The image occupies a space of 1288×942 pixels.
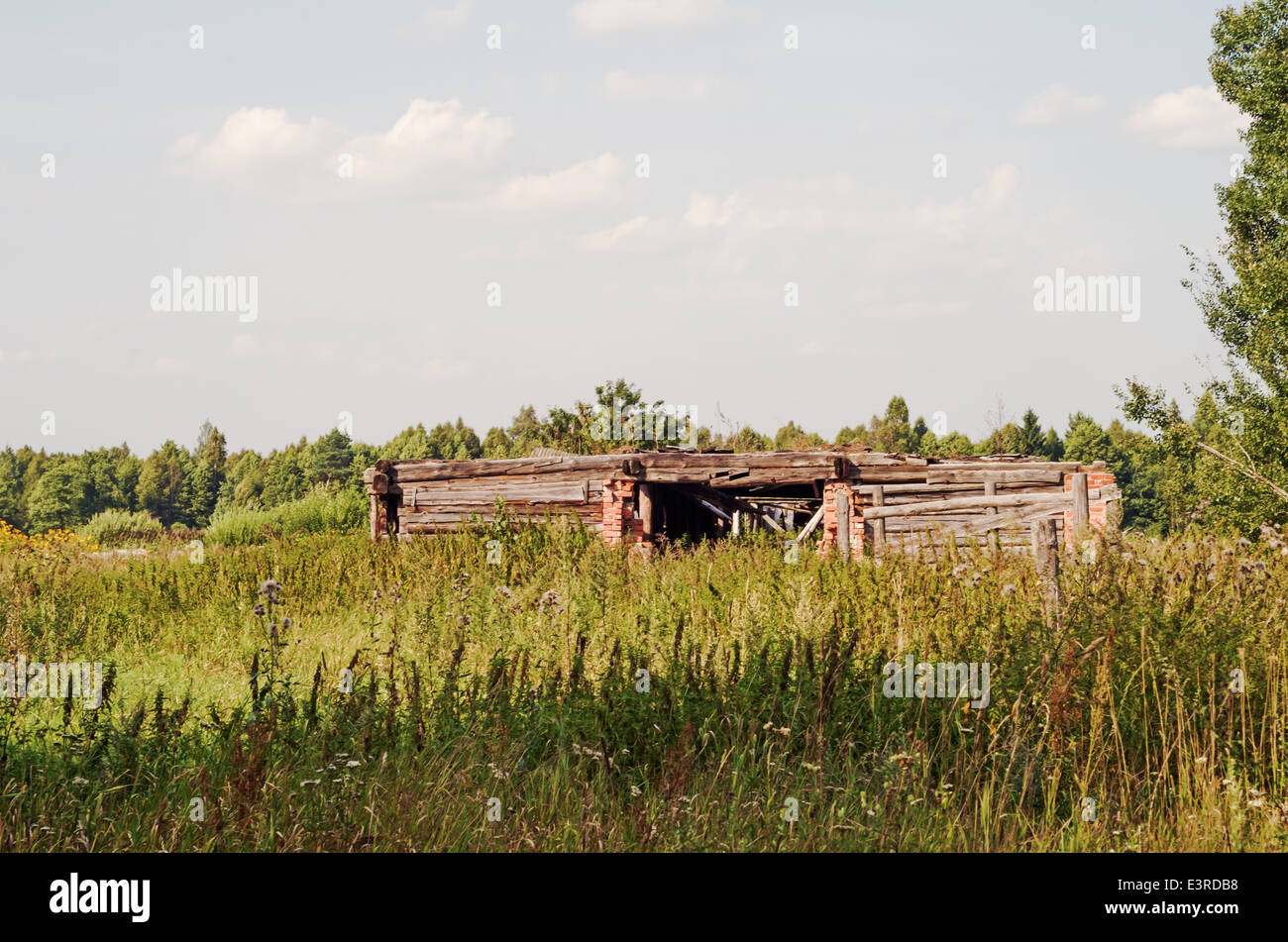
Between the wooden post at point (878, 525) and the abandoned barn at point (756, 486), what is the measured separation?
0.03 m

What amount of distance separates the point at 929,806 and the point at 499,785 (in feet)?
6.33

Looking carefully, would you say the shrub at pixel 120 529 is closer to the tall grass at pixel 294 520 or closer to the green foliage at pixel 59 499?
the tall grass at pixel 294 520

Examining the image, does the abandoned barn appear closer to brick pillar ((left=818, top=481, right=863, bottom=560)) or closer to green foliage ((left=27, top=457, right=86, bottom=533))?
brick pillar ((left=818, top=481, right=863, bottom=560))

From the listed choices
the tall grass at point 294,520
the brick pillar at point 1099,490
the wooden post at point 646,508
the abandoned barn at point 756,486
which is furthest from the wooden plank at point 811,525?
the tall grass at point 294,520

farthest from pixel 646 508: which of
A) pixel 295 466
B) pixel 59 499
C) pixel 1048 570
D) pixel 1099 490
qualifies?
pixel 59 499

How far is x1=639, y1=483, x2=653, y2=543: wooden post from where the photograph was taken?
1591 centimetres

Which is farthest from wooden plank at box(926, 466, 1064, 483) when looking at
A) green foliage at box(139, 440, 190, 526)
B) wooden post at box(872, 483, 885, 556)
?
green foliage at box(139, 440, 190, 526)

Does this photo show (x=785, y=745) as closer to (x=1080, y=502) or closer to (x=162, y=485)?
(x=1080, y=502)

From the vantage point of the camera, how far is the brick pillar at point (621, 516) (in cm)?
1589

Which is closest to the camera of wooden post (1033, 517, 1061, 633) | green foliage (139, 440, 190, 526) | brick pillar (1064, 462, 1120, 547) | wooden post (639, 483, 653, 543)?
wooden post (1033, 517, 1061, 633)

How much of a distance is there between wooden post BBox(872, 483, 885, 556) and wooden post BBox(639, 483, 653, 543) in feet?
12.0

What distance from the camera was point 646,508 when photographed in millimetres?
15961

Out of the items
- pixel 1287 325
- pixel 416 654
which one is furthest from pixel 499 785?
pixel 1287 325

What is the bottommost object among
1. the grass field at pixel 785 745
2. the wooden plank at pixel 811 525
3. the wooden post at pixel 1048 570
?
the grass field at pixel 785 745
